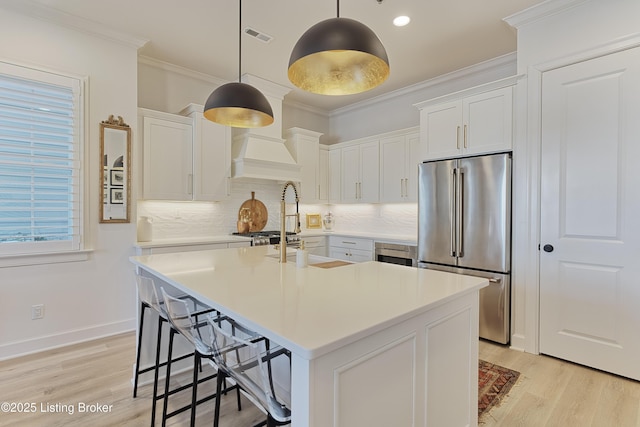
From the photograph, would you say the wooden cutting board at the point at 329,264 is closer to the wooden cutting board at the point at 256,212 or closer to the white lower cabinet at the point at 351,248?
the white lower cabinet at the point at 351,248

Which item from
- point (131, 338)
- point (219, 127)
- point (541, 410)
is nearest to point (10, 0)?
point (219, 127)

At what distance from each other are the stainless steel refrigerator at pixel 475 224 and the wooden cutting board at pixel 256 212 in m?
2.47

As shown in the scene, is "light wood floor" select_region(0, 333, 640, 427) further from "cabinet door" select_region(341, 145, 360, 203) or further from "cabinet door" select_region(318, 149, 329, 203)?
"cabinet door" select_region(318, 149, 329, 203)

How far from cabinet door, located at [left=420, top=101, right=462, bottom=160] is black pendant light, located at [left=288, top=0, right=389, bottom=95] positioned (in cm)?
188

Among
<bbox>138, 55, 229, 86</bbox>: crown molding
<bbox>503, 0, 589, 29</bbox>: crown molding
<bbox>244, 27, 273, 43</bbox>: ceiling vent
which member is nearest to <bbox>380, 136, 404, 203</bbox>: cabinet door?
<bbox>503, 0, 589, 29</bbox>: crown molding

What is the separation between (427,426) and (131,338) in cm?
297

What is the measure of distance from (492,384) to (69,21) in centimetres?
471

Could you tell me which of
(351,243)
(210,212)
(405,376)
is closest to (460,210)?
(351,243)

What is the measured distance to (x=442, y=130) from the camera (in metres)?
3.46

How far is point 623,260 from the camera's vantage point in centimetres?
243

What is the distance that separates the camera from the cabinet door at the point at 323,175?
17.6 ft

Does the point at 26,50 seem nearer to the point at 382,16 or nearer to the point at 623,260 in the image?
the point at 382,16

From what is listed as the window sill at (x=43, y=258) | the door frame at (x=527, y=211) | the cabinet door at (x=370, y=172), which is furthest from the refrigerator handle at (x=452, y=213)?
the window sill at (x=43, y=258)

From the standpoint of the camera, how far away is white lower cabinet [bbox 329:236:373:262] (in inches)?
182
